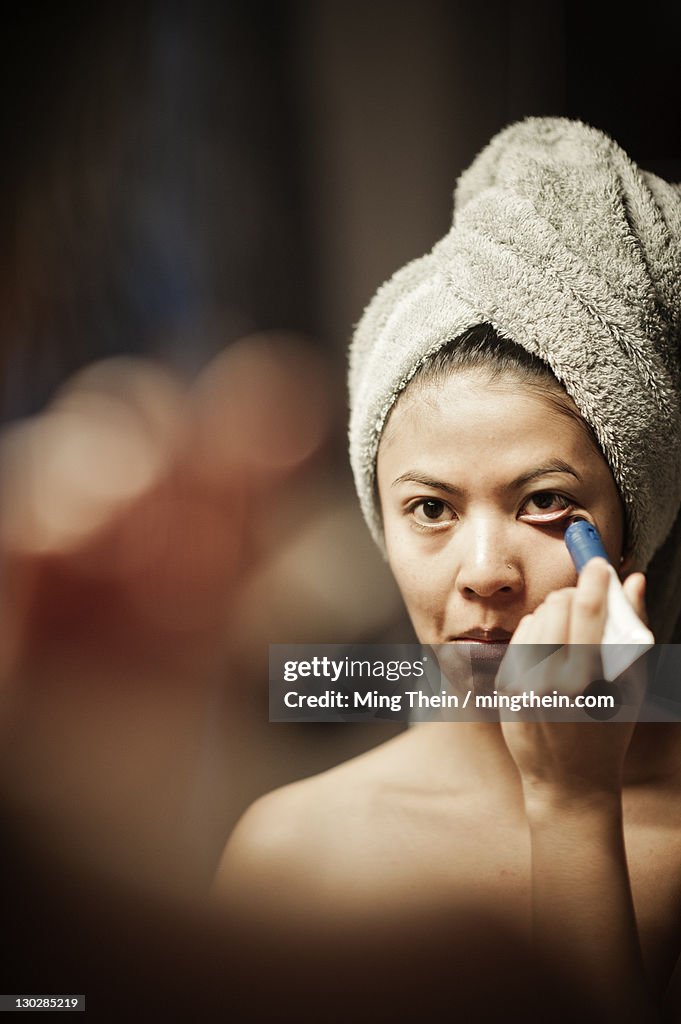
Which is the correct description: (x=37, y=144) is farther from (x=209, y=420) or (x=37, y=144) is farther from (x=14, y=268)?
(x=209, y=420)

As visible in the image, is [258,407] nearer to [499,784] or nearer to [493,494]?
[493,494]

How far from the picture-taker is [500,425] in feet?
2.43

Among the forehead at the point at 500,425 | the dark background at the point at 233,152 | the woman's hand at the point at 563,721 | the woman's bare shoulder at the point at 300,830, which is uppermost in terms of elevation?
the dark background at the point at 233,152

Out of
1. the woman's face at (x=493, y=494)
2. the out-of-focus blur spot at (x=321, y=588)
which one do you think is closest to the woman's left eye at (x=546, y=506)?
the woman's face at (x=493, y=494)

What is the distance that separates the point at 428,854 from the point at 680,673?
263mm

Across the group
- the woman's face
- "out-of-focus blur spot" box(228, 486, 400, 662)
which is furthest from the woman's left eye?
"out-of-focus blur spot" box(228, 486, 400, 662)

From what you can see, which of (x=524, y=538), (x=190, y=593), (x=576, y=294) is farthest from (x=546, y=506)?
(x=190, y=593)

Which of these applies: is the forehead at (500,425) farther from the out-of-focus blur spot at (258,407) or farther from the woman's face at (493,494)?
the out-of-focus blur spot at (258,407)

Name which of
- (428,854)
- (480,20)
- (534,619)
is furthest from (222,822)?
(480,20)

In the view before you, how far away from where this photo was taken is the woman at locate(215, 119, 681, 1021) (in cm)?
74

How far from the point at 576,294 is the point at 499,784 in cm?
41

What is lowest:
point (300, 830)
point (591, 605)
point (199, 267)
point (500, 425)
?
point (300, 830)

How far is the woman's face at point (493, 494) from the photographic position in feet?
2.43

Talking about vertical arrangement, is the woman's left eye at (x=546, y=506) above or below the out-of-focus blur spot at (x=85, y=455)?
below
